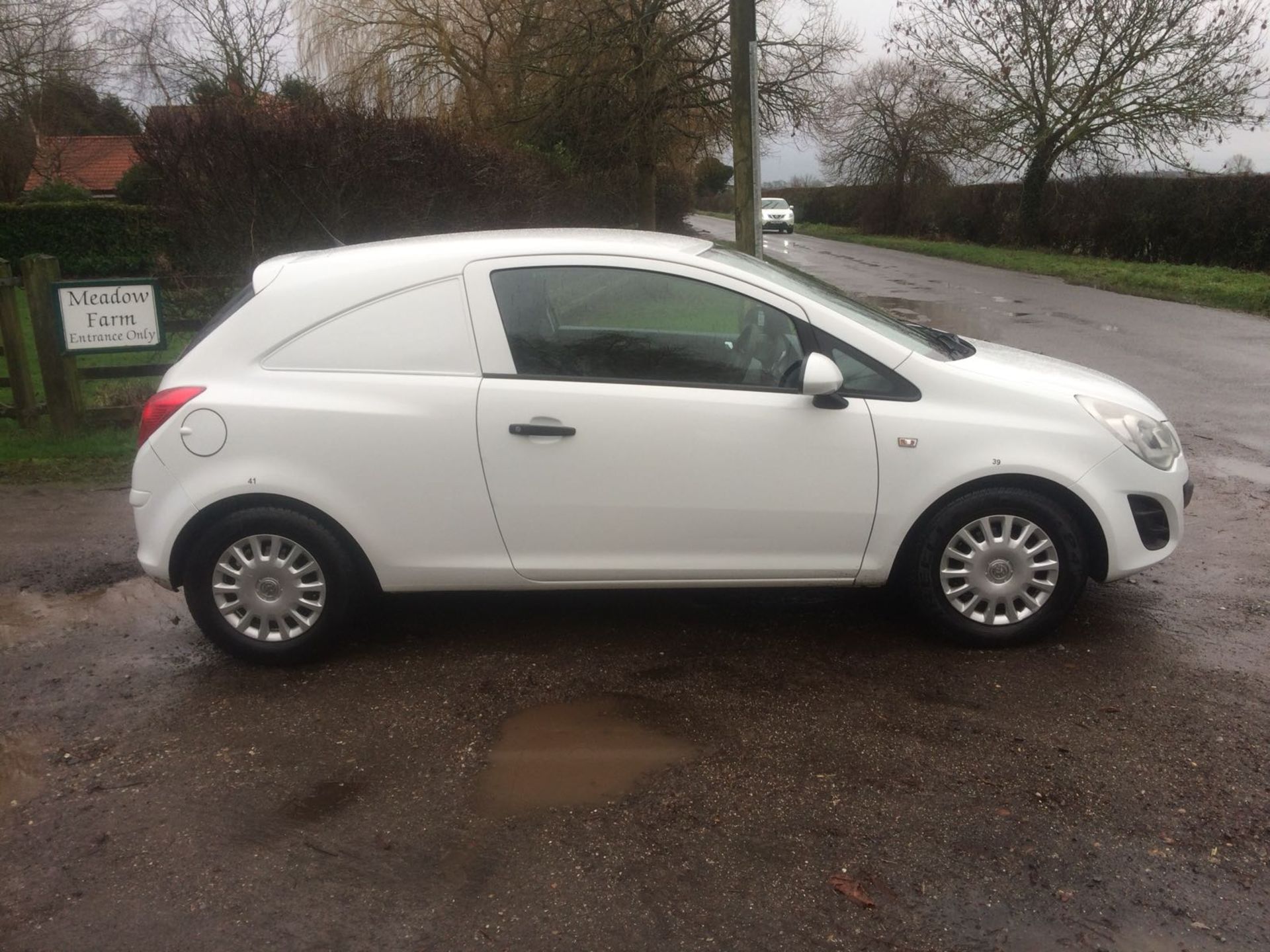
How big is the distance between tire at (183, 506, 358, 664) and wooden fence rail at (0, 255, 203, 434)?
4.69 metres

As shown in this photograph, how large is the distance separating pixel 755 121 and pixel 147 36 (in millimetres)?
26280

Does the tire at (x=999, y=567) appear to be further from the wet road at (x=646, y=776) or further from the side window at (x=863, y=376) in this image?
the side window at (x=863, y=376)

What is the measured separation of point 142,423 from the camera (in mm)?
4730

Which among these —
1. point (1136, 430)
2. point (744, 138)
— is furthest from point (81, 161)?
point (1136, 430)

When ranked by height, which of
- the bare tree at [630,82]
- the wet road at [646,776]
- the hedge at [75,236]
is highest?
the bare tree at [630,82]

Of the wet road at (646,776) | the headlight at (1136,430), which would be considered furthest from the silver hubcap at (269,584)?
the headlight at (1136,430)

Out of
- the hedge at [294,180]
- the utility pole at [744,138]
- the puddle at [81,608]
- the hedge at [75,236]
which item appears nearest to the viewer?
the puddle at [81,608]

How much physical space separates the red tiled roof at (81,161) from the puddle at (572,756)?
27.8 metres

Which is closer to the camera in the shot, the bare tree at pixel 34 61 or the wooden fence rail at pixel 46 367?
the wooden fence rail at pixel 46 367

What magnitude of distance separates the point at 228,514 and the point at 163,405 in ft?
1.72

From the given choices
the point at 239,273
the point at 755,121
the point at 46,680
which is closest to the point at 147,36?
the point at 239,273

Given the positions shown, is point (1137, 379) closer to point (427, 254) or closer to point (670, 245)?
point (670, 245)

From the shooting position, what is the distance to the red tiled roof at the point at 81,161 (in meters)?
32.3

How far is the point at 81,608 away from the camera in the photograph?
5.59m
